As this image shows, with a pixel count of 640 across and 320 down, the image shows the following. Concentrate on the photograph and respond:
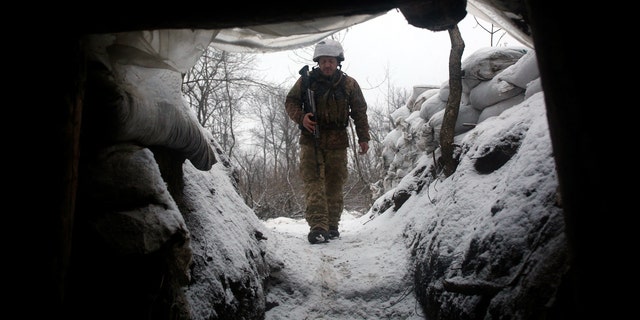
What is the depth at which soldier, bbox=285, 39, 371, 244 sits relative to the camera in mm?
4484

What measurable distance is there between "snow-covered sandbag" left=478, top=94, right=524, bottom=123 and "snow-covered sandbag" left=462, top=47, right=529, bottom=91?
41cm

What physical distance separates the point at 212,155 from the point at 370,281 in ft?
5.06

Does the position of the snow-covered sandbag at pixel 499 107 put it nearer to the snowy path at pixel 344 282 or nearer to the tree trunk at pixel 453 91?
the tree trunk at pixel 453 91

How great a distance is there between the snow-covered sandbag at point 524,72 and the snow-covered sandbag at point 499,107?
0.20 metres

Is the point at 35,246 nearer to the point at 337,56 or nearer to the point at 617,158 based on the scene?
the point at 617,158

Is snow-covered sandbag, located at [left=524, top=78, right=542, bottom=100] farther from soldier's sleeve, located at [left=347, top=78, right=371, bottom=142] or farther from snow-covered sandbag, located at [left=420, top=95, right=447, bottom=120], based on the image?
snow-covered sandbag, located at [left=420, top=95, right=447, bottom=120]

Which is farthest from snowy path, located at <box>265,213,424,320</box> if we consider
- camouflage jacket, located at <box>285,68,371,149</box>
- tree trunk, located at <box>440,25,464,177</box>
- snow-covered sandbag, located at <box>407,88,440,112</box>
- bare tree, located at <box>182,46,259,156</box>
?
bare tree, located at <box>182,46,259,156</box>

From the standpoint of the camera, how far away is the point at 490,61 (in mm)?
4383

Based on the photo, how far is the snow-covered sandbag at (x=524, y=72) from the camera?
143 inches

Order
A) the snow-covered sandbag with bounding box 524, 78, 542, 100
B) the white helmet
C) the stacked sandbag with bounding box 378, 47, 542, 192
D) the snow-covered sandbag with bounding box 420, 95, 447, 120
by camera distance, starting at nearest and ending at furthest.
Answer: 1. the snow-covered sandbag with bounding box 524, 78, 542, 100
2. the stacked sandbag with bounding box 378, 47, 542, 192
3. the white helmet
4. the snow-covered sandbag with bounding box 420, 95, 447, 120

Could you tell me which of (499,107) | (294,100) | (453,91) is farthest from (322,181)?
(499,107)

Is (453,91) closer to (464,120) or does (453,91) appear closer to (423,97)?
(464,120)

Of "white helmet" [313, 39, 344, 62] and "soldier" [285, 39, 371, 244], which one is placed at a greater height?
"white helmet" [313, 39, 344, 62]

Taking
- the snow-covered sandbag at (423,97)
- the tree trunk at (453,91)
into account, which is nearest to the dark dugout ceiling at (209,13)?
the tree trunk at (453,91)
